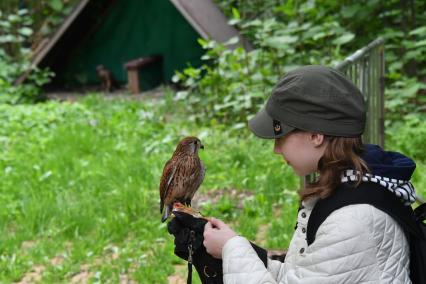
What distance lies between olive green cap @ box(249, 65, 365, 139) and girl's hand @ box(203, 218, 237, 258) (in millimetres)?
468

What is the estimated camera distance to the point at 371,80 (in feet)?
17.9

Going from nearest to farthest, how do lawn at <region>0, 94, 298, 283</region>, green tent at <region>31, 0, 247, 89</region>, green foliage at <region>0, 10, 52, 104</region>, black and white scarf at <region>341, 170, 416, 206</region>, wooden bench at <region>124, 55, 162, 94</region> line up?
black and white scarf at <region>341, 170, 416, 206</region> < lawn at <region>0, 94, 298, 283</region> < green foliage at <region>0, 10, 52, 104</region> < wooden bench at <region>124, 55, 162, 94</region> < green tent at <region>31, 0, 247, 89</region>

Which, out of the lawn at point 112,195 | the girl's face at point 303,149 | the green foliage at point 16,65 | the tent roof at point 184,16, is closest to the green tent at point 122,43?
the tent roof at point 184,16

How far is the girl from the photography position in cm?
201

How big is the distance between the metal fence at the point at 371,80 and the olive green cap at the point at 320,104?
234 cm

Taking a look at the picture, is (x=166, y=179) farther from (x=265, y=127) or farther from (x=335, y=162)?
(x=335, y=162)

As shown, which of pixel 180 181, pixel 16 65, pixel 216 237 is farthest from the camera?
pixel 16 65

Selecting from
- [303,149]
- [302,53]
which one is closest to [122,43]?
[302,53]

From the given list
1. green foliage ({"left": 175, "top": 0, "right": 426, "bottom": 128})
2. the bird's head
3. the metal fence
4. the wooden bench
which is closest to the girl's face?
the bird's head

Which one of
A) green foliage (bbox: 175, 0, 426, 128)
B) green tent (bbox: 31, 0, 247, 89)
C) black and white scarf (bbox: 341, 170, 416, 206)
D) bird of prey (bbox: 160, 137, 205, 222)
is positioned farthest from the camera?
green tent (bbox: 31, 0, 247, 89)

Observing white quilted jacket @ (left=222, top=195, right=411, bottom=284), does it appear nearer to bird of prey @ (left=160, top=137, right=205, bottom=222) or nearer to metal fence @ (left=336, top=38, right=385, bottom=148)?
bird of prey @ (left=160, top=137, right=205, bottom=222)

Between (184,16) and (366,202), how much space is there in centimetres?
824

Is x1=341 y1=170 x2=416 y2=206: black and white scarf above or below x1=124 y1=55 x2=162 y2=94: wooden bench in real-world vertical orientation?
above

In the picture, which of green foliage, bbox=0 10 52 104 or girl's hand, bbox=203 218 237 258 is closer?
girl's hand, bbox=203 218 237 258
